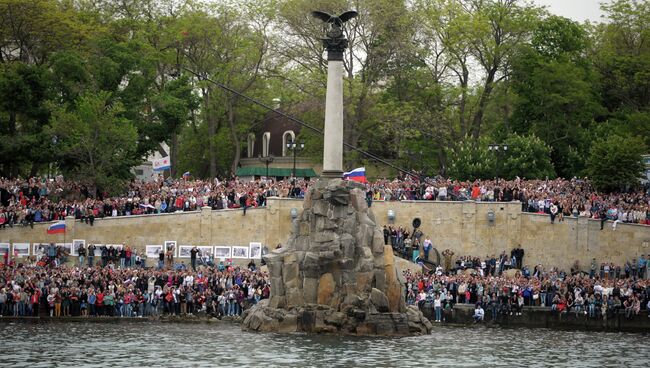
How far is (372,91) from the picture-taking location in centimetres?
8631

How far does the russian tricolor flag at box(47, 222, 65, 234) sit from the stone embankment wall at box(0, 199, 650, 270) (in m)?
0.30

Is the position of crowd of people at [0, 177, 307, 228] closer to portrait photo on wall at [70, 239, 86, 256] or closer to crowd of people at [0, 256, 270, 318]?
portrait photo on wall at [70, 239, 86, 256]

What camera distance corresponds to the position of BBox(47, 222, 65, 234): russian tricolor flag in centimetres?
6350

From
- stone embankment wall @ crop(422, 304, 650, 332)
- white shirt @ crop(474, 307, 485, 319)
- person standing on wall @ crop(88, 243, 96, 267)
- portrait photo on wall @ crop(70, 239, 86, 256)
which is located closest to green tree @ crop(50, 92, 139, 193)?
portrait photo on wall @ crop(70, 239, 86, 256)

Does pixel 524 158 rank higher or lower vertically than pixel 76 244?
higher

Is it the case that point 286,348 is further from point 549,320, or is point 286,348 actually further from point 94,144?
point 94,144

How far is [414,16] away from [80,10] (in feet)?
71.3

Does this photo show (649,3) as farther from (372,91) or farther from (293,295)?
(293,295)

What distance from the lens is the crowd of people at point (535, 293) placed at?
179ft

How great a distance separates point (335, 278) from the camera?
49.8 m

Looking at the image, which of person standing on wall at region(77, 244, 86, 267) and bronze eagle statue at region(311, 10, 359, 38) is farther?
person standing on wall at region(77, 244, 86, 267)

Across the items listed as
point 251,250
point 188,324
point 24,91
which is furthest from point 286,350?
point 24,91

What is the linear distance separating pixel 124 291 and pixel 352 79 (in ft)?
103

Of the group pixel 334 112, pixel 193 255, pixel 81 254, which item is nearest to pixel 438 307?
pixel 334 112
